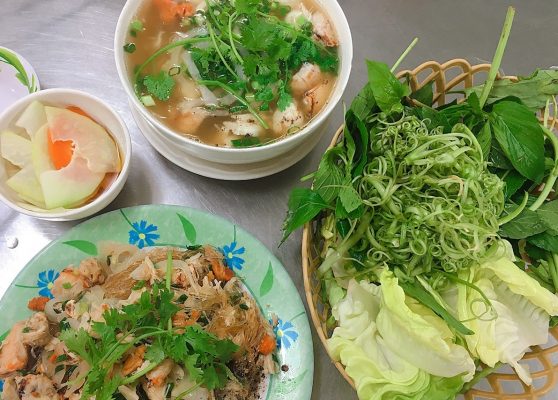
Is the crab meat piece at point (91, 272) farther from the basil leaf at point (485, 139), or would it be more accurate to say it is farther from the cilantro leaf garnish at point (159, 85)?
the basil leaf at point (485, 139)

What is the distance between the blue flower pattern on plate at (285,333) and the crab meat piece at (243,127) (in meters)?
0.51

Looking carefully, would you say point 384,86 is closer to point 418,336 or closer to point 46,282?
point 418,336

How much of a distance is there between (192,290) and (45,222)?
1.86 feet

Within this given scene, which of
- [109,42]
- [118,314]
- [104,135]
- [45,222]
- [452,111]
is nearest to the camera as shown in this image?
[118,314]

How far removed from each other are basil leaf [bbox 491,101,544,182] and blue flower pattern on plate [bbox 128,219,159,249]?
3.15ft

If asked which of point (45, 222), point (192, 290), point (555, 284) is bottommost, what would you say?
point (45, 222)

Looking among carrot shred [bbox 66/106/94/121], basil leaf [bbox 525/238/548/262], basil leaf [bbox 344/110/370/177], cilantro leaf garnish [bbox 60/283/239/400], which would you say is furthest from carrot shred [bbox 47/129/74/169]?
Answer: basil leaf [bbox 525/238/548/262]

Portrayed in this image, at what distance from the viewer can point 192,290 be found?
1340 mm

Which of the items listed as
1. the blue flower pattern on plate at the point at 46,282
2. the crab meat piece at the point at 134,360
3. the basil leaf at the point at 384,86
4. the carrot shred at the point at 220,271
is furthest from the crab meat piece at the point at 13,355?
the basil leaf at the point at 384,86

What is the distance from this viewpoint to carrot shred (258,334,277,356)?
1308 mm

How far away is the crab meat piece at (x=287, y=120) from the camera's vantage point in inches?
52.4

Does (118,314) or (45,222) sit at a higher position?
(118,314)

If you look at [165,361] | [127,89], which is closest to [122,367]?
[165,361]

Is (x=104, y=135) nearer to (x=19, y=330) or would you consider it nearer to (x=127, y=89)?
(x=127, y=89)
